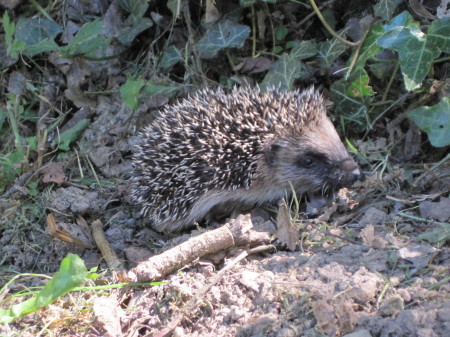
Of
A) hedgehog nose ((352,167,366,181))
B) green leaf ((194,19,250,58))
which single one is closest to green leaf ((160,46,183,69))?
green leaf ((194,19,250,58))

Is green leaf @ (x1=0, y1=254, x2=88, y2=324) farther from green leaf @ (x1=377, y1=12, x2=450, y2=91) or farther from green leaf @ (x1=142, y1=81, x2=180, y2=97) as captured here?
green leaf @ (x1=377, y1=12, x2=450, y2=91)

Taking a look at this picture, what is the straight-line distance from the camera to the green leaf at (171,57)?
6.62 meters

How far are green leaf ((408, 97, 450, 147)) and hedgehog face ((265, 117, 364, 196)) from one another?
65 cm

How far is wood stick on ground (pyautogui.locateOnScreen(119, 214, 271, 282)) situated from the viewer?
13.9 ft

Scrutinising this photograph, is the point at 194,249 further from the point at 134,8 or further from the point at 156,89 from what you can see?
the point at 134,8

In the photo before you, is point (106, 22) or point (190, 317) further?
point (106, 22)

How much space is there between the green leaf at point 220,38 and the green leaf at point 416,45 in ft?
5.61

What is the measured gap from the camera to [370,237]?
432 centimetres

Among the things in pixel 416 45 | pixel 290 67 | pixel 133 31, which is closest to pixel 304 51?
pixel 290 67

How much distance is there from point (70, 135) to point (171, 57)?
1376 millimetres

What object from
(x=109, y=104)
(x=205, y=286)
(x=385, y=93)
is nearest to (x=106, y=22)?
(x=109, y=104)

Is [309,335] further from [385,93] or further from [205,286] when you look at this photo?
[385,93]

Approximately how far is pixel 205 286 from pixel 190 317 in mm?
235

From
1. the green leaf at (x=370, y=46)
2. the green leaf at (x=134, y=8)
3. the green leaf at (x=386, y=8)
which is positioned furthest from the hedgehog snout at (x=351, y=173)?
the green leaf at (x=134, y=8)
